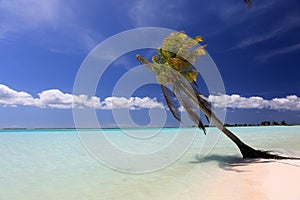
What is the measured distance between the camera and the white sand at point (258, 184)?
4266 millimetres

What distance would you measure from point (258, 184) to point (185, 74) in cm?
525

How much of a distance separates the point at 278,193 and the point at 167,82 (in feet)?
20.1

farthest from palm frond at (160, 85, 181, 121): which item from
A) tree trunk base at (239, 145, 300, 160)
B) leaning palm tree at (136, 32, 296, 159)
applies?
tree trunk base at (239, 145, 300, 160)

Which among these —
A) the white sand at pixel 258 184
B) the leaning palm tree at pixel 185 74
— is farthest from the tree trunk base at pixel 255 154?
the white sand at pixel 258 184

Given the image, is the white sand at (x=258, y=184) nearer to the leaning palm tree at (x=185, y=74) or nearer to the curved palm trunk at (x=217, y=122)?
the curved palm trunk at (x=217, y=122)

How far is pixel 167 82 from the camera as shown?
971 cm

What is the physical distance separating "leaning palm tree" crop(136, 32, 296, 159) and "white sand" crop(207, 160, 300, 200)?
247 centimetres

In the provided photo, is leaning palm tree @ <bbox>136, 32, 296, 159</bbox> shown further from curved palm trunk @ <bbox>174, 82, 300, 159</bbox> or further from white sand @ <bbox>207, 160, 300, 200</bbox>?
white sand @ <bbox>207, 160, 300, 200</bbox>

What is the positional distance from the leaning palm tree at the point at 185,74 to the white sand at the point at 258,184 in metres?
2.47

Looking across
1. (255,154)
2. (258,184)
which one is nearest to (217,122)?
(255,154)

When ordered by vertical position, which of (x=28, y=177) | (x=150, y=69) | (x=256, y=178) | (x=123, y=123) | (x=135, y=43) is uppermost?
(x=135, y=43)

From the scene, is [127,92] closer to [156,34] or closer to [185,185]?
[156,34]

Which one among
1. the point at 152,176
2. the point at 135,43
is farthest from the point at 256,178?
the point at 135,43

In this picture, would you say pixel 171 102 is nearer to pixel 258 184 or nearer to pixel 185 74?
pixel 185 74
